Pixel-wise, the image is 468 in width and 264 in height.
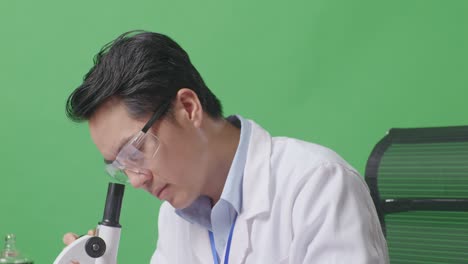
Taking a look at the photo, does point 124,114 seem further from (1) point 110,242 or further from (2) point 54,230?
(2) point 54,230

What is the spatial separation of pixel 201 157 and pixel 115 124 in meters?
0.20

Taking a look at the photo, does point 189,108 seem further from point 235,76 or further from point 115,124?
point 235,76

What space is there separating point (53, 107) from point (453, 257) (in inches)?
64.1

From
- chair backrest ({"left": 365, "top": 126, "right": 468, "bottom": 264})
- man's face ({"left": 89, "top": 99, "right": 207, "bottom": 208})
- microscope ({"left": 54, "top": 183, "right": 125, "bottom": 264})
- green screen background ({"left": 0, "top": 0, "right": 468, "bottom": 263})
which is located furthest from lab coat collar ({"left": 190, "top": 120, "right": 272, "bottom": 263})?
green screen background ({"left": 0, "top": 0, "right": 468, "bottom": 263})

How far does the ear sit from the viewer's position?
5.38ft

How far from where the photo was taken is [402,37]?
2416 mm

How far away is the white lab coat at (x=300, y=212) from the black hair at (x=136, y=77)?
0.22 metres

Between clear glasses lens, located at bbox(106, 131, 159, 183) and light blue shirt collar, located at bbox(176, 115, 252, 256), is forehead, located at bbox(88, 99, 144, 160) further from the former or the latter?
light blue shirt collar, located at bbox(176, 115, 252, 256)

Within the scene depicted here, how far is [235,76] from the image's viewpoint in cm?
271

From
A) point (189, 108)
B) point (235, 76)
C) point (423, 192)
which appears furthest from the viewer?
point (235, 76)

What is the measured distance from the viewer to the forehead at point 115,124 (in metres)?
1.61

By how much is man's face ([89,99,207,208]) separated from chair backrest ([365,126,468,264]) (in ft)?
1.73

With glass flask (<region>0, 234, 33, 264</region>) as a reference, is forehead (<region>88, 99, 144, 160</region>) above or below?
above

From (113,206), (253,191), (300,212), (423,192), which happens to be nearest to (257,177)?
(253,191)
